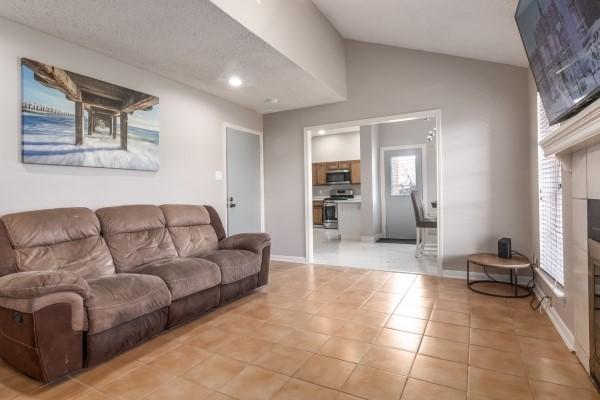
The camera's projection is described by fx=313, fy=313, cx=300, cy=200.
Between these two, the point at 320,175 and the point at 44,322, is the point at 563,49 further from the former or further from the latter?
the point at 320,175

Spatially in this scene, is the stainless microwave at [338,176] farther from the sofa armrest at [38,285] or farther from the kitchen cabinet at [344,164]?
the sofa armrest at [38,285]

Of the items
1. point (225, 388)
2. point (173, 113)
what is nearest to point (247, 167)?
point (173, 113)

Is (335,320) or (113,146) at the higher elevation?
(113,146)

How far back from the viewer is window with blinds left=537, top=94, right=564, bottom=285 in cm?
240

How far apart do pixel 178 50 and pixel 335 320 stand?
268 cm

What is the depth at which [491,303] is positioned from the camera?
2.91 meters

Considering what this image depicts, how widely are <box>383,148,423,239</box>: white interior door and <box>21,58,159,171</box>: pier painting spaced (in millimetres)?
5168

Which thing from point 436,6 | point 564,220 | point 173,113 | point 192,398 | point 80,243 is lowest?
point 192,398

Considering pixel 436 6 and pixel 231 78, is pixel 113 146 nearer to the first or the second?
pixel 231 78

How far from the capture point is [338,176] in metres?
8.37

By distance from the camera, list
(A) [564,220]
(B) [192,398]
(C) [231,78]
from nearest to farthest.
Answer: (B) [192,398]
(A) [564,220]
(C) [231,78]

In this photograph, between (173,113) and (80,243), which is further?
(173,113)

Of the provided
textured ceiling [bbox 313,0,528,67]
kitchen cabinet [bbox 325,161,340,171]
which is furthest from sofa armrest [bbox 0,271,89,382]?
kitchen cabinet [bbox 325,161,340,171]

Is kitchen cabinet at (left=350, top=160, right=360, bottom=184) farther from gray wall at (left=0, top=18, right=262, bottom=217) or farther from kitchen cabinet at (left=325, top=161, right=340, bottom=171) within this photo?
gray wall at (left=0, top=18, right=262, bottom=217)
